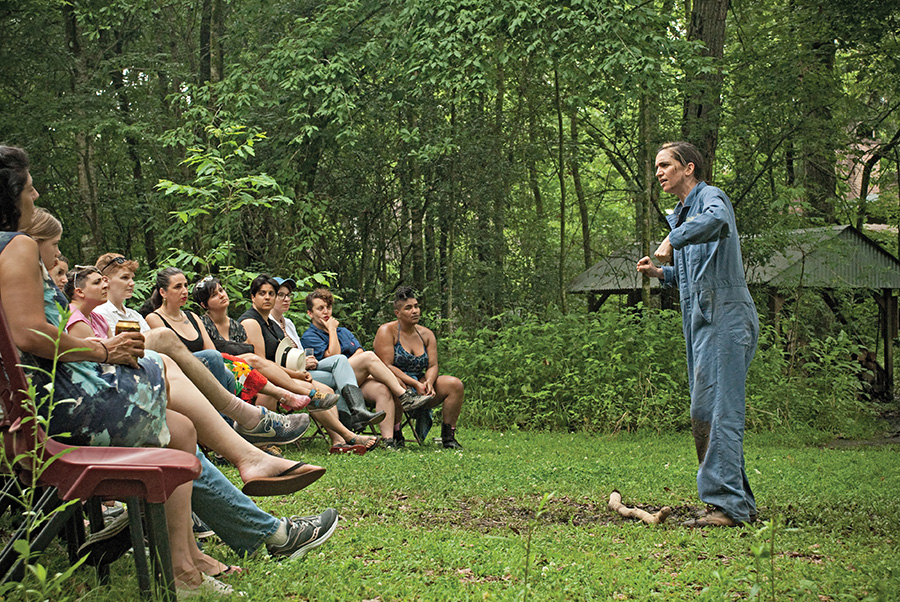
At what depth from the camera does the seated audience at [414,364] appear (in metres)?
7.96

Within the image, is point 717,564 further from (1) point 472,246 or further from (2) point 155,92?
(2) point 155,92

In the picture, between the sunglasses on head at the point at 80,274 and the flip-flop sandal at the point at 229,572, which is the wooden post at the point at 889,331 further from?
the flip-flop sandal at the point at 229,572

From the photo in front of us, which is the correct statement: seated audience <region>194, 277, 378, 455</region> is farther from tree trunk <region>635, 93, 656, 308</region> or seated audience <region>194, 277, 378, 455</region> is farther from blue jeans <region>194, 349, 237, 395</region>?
tree trunk <region>635, 93, 656, 308</region>

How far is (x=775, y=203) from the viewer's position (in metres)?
11.1

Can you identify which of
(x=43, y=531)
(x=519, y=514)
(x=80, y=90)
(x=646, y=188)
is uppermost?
(x=80, y=90)

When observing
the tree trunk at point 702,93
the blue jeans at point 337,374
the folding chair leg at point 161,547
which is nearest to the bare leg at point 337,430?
the blue jeans at point 337,374

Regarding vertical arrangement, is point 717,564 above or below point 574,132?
below

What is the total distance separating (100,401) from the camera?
2.80 m

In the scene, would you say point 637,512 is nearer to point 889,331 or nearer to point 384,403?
point 384,403

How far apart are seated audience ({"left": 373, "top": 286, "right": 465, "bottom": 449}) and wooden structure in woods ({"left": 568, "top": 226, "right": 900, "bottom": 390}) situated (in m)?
5.55

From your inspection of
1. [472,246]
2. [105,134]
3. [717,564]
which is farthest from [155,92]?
[717,564]

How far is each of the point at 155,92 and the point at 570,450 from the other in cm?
1157

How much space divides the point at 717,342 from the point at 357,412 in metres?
3.74

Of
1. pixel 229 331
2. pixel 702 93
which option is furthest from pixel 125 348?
pixel 702 93
